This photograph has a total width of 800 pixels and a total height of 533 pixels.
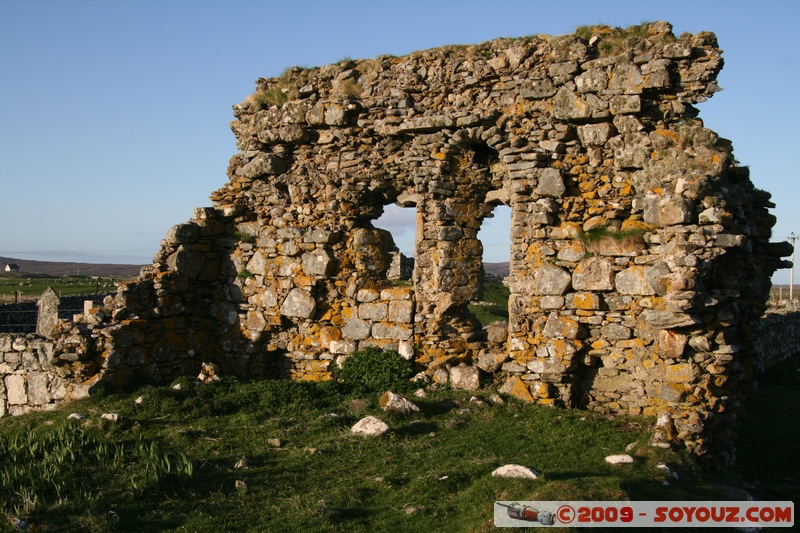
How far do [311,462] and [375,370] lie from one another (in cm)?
346

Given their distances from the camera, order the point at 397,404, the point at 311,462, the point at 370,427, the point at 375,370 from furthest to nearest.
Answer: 1. the point at 375,370
2. the point at 397,404
3. the point at 370,427
4. the point at 311,462

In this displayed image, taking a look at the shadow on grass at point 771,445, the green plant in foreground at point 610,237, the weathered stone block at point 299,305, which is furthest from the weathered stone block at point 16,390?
the shadow on grass at point 771,445

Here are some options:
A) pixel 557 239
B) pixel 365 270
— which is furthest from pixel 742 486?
pixel 365 270

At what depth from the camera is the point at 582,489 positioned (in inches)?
243

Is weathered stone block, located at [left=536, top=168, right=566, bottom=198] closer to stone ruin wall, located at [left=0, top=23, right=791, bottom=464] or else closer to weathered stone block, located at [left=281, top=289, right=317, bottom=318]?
stone ruin wall, located at [left=0, top=23, right=791, bottom=464]

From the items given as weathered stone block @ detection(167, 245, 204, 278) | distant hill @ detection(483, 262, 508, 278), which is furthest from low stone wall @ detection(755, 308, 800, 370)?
distant hill @ detection(483, 262, 508, 278)

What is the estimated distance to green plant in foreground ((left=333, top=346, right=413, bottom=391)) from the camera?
10.8m

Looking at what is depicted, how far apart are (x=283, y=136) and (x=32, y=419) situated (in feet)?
19.0

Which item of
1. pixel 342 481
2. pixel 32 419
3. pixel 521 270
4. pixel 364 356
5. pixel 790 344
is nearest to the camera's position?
pixel 342 481

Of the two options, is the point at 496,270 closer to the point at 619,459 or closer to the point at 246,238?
the point at 246,238

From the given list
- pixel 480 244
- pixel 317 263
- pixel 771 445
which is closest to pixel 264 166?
pixel 317 263

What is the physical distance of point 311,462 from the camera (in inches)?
301

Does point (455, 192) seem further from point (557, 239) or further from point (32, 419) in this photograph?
point (32, 419)

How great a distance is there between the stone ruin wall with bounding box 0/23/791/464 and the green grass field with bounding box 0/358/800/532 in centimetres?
89
